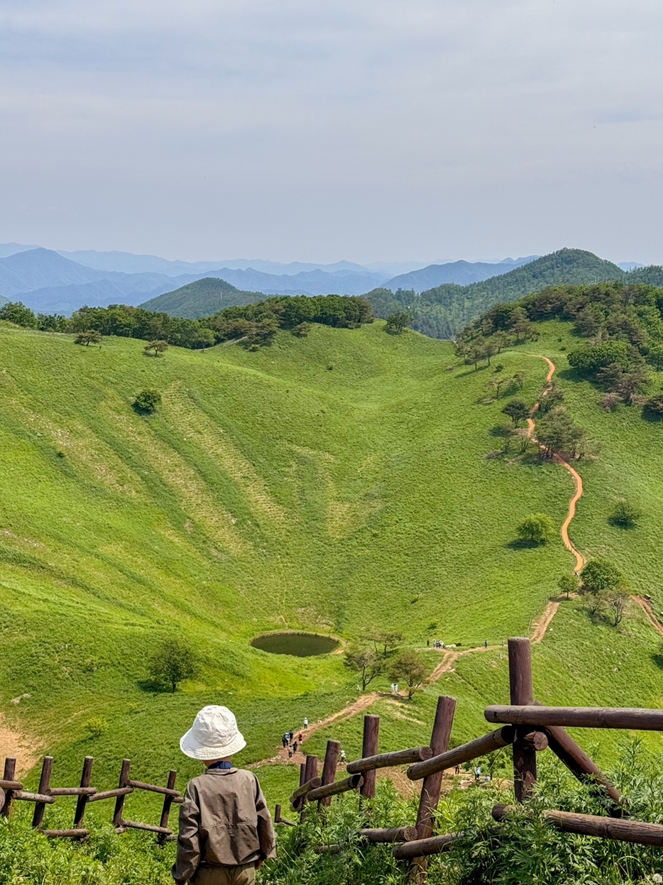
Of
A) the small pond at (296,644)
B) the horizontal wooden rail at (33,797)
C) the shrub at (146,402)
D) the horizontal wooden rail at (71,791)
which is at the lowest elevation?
the small pond at (296,644)

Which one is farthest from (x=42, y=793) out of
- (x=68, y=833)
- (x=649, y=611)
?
(x=649, y=611)

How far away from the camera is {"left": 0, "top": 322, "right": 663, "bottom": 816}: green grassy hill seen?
3444 centimetres

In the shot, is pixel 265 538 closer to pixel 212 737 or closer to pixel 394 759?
pixel 394 759

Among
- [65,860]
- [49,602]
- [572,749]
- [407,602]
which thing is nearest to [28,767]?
[49,602]

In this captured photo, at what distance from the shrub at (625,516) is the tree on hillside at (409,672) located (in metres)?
33.3

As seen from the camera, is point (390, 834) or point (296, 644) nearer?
point (390, 834)

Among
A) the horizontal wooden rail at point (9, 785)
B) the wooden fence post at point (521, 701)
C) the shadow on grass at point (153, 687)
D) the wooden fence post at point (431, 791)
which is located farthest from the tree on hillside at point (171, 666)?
the wooden fence post at point (521, 701)

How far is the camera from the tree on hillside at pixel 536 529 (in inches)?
2345

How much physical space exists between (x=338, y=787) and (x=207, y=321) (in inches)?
4462

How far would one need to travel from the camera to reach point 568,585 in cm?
4950

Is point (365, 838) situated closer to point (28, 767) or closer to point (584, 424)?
point (28, 767)

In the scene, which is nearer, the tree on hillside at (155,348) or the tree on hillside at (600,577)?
the tree on hillside at (600,577)

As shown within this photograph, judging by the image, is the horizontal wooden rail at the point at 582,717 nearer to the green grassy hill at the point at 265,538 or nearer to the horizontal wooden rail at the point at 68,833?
the horizontal wooden rail at the point at 68,833

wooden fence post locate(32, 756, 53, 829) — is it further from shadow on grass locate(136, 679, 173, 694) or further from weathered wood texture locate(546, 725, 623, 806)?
shadow on grass locate(136, 679, 173, 694)
